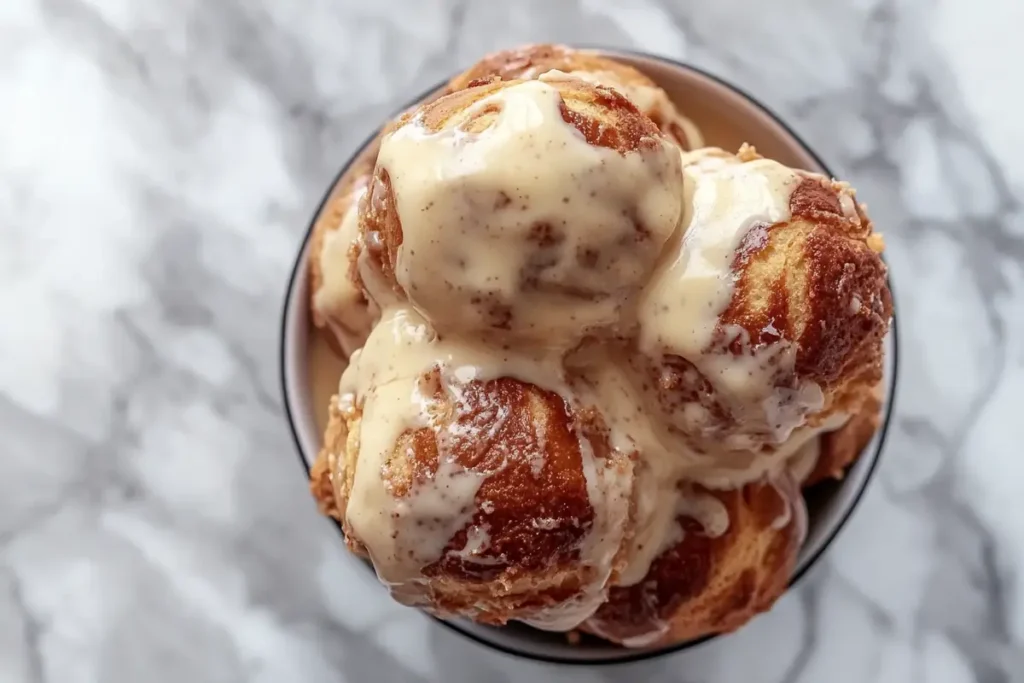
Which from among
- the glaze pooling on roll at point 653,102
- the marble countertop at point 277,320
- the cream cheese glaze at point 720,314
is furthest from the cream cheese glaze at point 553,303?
the marble countertop at point 277,320

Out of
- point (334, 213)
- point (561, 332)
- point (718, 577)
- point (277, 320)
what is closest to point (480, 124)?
point (561, 332)

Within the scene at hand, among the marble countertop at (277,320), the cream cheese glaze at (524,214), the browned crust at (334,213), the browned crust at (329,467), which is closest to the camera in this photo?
the cream cheese glaze at (524,214)

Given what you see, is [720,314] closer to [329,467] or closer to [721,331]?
[721,331]

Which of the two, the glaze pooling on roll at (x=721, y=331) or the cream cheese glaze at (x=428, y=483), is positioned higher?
the glaze pooling on roll at (x=721, y=331)

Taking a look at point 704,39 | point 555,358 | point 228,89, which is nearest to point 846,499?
point 555,358

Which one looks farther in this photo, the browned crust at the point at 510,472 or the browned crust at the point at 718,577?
the browned crust at the point at 718,577

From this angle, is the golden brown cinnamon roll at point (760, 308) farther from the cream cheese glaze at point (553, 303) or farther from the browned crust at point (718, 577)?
the browned crust at point (718, 577)
